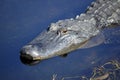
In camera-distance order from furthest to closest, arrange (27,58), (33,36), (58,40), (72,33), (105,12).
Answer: (105,12) < (33,36) < (72,33) < (58,40) < (27,58)

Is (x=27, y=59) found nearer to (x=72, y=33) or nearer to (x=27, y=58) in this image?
(x=27, y=58)

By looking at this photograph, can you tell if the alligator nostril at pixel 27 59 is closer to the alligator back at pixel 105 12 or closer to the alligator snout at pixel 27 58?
the alligator snout at pixel 27 58

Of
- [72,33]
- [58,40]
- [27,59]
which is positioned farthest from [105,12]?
[27,59]

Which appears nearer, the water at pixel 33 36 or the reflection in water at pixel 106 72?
the reflection in water at pixel 106 72

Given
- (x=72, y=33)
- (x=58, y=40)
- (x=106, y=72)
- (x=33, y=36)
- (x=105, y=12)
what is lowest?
(x=106, y=72)

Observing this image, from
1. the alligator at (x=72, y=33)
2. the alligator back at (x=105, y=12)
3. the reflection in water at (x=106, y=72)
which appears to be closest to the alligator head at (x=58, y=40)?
the alligator at (x=72, y=33)

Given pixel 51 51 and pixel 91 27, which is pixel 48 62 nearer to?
pixel 51 51

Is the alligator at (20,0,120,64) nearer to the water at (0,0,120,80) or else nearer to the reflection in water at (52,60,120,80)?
the water at (0,0,120,80)

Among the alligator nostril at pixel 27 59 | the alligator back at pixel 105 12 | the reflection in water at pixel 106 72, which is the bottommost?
the reflection in water at pixel 106 72
